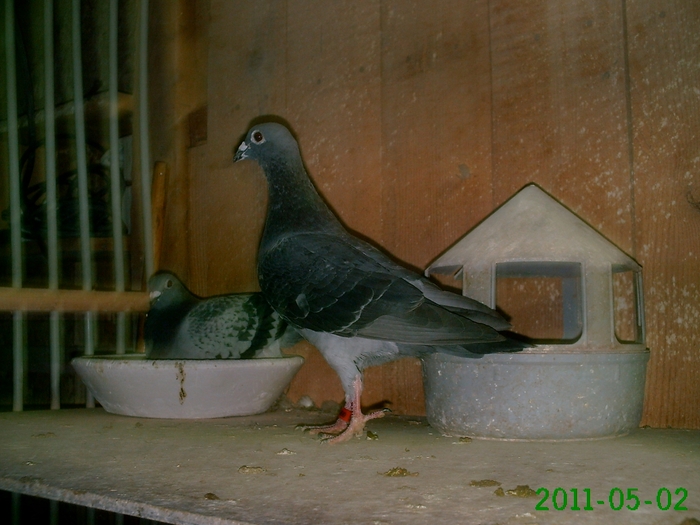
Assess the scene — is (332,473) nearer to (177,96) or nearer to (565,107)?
(565,107)

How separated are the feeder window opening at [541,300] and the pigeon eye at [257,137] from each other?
35.4 inches

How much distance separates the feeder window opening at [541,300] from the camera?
1926 millimetres

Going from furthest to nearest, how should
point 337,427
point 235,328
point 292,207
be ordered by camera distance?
point 235,328, point 292,207, point 337,427

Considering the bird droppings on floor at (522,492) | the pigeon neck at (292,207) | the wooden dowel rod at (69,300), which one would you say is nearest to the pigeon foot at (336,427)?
the pigeon neck at (292,207)

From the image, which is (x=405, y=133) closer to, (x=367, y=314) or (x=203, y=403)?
(x=367, y=314)

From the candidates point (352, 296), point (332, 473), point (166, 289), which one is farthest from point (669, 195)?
point (166, 289)

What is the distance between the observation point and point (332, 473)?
4.15 ft

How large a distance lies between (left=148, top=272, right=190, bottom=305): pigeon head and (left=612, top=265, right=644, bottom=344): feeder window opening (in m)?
1.59

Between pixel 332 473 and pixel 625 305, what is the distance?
3.46 feet

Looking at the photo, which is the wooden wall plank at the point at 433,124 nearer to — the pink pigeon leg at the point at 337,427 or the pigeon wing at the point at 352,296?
the pigeon wing at the point at 352,296

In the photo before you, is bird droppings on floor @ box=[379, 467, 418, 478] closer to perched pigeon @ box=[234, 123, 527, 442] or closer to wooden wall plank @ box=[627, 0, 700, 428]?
perched pigeon @ box=[234, 123, 527, 442]

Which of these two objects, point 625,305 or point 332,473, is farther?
point 625,305

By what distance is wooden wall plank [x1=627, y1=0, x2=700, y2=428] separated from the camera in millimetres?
1747

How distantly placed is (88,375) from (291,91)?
4.32 feet
